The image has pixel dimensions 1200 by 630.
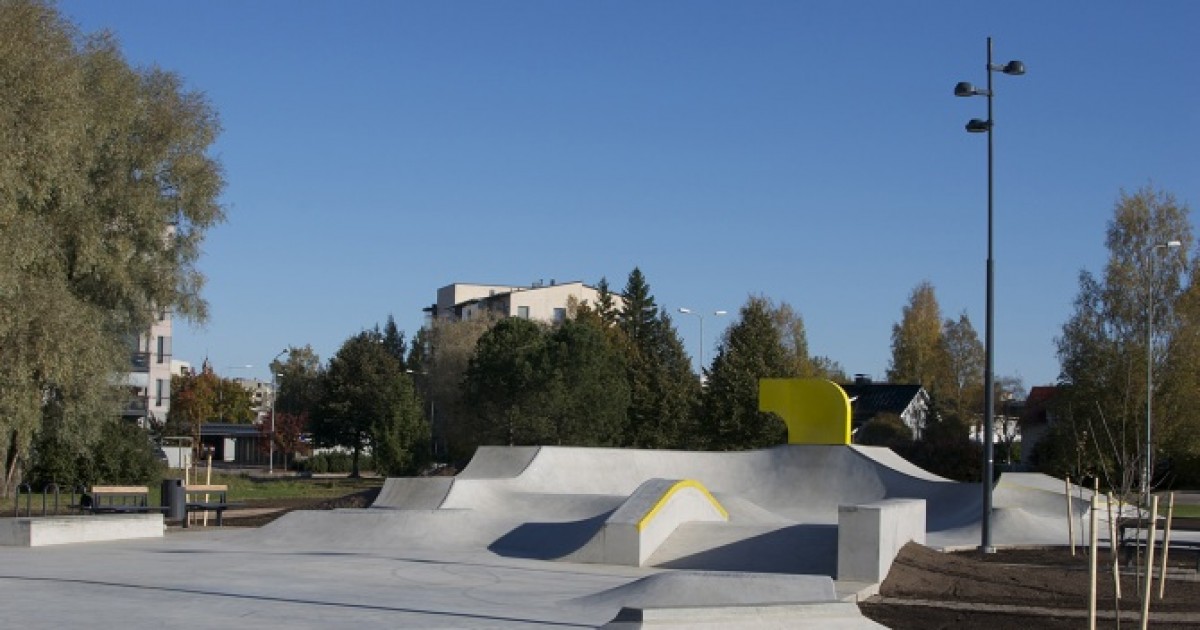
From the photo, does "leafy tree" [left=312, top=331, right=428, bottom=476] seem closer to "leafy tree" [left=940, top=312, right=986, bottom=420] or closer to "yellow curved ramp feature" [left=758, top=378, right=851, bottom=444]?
"leafy tree" [left=940, top=312, right=986, bottom=420]

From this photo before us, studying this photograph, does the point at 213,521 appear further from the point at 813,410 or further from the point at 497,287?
the point at 497,287

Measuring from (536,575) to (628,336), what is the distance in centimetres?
5928

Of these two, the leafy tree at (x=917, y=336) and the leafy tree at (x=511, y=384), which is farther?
the leafy tree at (x=917, y=336)

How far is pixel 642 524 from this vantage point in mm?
17984

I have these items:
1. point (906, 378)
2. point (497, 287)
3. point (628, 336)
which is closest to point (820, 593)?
point (628, 336)

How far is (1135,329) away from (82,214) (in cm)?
3781

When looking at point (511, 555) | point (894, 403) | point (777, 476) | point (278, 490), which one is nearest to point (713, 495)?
point (511, 555)

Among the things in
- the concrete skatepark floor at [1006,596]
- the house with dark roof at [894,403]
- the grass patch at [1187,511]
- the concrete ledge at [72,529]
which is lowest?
the grass patch at [1187,511]

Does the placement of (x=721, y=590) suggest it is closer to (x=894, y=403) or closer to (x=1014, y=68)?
(x=1014, y=68)

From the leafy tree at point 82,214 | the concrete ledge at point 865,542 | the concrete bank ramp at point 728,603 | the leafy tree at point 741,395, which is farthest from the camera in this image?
the leafy tree at point 741,395

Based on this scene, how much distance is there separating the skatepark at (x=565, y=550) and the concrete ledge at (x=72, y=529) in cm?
23

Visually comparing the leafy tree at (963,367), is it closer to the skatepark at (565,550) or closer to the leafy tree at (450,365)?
the leafy tree at (450,365)

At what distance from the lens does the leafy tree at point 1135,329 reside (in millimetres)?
46750

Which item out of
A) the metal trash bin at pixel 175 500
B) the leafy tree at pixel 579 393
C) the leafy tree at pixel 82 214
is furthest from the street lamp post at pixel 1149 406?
the leafy tree at pixel 579 393
